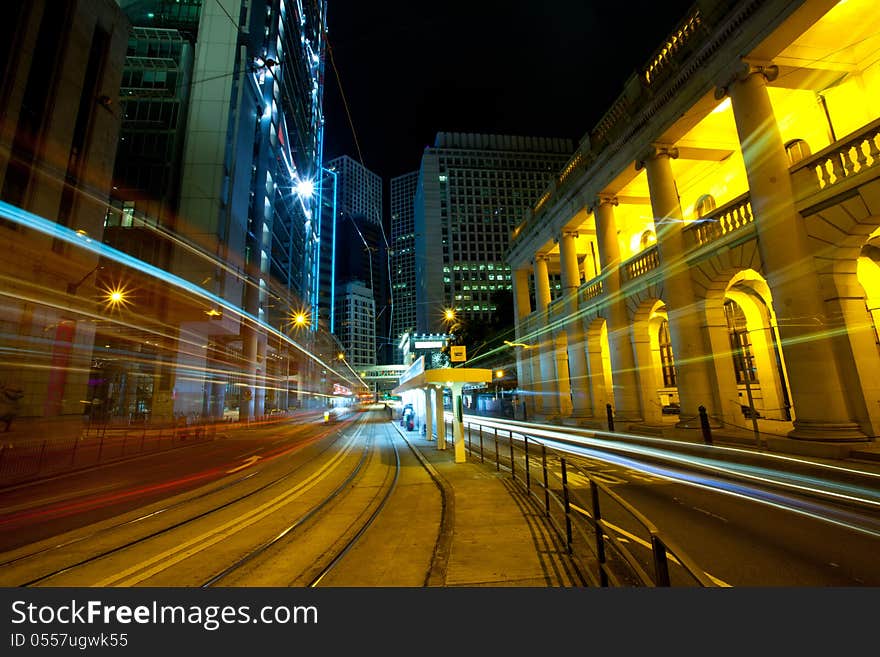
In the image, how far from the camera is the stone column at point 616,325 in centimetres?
1786

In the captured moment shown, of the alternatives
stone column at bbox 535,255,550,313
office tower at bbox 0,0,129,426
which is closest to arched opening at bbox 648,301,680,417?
stone column at bbox 535,255,550,313

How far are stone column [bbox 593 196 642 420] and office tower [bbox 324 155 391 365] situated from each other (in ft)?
356

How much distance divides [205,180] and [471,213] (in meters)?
70.9

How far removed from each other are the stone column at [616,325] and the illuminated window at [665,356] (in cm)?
614

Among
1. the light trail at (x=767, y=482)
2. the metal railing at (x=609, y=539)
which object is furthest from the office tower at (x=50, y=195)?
the light trail at (x=767, y=482)

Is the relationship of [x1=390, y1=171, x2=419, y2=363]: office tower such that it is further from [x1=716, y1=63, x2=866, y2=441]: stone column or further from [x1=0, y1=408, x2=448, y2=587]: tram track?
[x1=0, y1=408, x2=448, y2=587]: tram track

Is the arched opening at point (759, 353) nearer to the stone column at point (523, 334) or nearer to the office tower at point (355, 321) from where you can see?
the stone column at point (523, 334)

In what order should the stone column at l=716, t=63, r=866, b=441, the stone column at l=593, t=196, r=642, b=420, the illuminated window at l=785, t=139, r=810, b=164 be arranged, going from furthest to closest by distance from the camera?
the stone column at l=593, t=196, r=642, b=420, the illuminated window at l=785, t=139, r=810, b=164, the stone column at l=716, t=63, r=866, b=441

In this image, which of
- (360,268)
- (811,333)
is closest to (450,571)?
(811,333)

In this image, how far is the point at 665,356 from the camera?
74.8 ft

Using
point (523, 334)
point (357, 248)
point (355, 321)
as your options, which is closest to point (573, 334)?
point (523, 334)

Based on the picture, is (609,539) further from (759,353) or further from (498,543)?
(759,353)

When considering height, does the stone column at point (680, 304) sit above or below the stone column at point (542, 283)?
below

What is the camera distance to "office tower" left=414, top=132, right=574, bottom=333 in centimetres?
9594
